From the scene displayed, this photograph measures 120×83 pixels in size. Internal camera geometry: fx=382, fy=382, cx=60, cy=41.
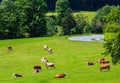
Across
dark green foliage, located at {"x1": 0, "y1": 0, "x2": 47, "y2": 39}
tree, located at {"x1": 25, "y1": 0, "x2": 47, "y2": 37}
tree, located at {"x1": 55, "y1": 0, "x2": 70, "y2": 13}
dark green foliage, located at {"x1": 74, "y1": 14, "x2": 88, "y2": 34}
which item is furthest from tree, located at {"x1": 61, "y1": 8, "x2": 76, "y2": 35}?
tree, located at {"x1": 25, "y1": 0, "x2": 47, "y2": 37}

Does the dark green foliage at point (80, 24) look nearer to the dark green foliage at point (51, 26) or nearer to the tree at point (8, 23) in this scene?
the dark green foliage at point (51, 26)

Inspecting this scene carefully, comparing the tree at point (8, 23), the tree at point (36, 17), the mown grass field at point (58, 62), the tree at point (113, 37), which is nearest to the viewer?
the mown grass field at point (58, 62)

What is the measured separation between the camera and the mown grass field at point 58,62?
4431cm

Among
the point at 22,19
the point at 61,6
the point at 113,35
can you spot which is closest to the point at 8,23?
the point at 22,19

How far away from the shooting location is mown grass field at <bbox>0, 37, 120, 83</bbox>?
44312 mm

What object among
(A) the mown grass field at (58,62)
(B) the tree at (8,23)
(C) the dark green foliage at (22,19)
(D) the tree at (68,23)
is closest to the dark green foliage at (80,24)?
(D) the tree at (68,23)

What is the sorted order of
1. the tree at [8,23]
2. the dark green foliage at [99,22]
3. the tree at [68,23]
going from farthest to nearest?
1. the dark green foliage at [99,22]
2. the tree at [68,23]
3. the tree at [8,23]

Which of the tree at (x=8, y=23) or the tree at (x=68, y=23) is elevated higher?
the tree at (x=8, y=23)

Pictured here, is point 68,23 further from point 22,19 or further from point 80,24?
point 22,19

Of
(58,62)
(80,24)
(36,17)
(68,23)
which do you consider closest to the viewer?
→ (58,62)

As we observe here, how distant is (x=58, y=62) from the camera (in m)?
61.3

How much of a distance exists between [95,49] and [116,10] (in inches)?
862

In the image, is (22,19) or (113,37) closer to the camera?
(113,37)

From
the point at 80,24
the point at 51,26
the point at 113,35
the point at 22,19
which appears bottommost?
the point at 80,24
